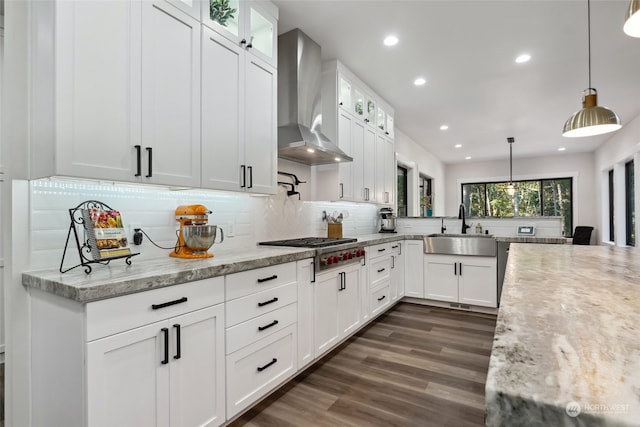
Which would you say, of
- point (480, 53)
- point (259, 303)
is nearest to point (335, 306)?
point (259, 303)

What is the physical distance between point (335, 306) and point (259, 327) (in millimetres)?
963

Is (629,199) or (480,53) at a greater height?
(480,53)

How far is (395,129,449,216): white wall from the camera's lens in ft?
20.2

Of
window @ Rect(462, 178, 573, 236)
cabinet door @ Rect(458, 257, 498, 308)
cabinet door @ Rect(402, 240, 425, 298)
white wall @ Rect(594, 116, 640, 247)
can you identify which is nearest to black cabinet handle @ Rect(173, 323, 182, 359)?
cabinet door @ Rect(402, 240, 425, 298)

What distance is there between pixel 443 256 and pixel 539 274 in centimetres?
306

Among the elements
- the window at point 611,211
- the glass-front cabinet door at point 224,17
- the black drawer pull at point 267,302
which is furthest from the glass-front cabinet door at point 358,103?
the window at point 611,211

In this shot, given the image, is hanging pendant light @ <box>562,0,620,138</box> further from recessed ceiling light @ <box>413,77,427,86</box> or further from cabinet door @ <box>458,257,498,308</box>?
cabinet door @ <box>458,257,498,308</box>

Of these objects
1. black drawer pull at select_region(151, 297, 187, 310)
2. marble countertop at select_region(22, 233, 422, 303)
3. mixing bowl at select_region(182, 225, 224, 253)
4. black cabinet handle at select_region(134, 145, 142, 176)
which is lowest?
black drawer pull at select_region(151, 297, 187, 310)

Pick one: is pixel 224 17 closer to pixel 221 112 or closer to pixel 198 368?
pixel 221 112

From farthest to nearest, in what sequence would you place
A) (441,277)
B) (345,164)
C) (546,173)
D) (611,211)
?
(546,173)
(611,211)
(441,277)
(345,164)

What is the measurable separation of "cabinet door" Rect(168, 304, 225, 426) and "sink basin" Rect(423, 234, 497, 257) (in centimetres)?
321

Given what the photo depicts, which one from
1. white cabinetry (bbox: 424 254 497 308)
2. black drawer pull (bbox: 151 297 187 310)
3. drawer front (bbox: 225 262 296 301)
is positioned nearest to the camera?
black drawer pull (bbox: 151 297 187 310)

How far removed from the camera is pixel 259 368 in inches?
76.0

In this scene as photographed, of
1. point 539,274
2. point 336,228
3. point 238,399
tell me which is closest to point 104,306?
point 238,399
